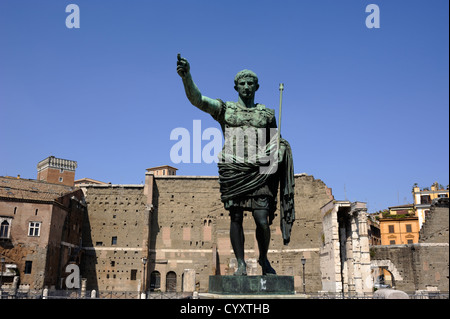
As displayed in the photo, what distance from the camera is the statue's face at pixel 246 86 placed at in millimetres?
4602

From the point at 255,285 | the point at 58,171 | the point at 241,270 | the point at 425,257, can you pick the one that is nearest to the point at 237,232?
the point at 241,270

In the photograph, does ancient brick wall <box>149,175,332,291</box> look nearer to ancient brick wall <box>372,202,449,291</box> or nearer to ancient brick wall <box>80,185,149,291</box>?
ancient brick wall <box>80,185,149,291</box>

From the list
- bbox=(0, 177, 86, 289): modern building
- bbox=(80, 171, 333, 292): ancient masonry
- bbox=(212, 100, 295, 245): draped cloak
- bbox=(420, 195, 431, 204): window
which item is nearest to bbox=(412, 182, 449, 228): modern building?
bbox=(420, 195, 431, 204): window

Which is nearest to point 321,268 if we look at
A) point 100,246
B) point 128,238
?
point 128,238

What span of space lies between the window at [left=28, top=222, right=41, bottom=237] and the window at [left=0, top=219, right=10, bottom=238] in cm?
147

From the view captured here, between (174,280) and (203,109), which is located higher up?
(203,109)

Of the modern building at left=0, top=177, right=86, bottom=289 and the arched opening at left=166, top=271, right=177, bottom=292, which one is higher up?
the modern building at left=0, top=177, right=86, bottom=289

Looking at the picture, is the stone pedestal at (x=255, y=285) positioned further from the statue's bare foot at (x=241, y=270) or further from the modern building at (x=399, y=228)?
the modern building at (x=399, y=228)

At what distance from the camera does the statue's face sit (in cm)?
460

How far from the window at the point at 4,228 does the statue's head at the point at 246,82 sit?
100 feet

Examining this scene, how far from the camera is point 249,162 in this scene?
4238 millimetres

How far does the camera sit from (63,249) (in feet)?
114
